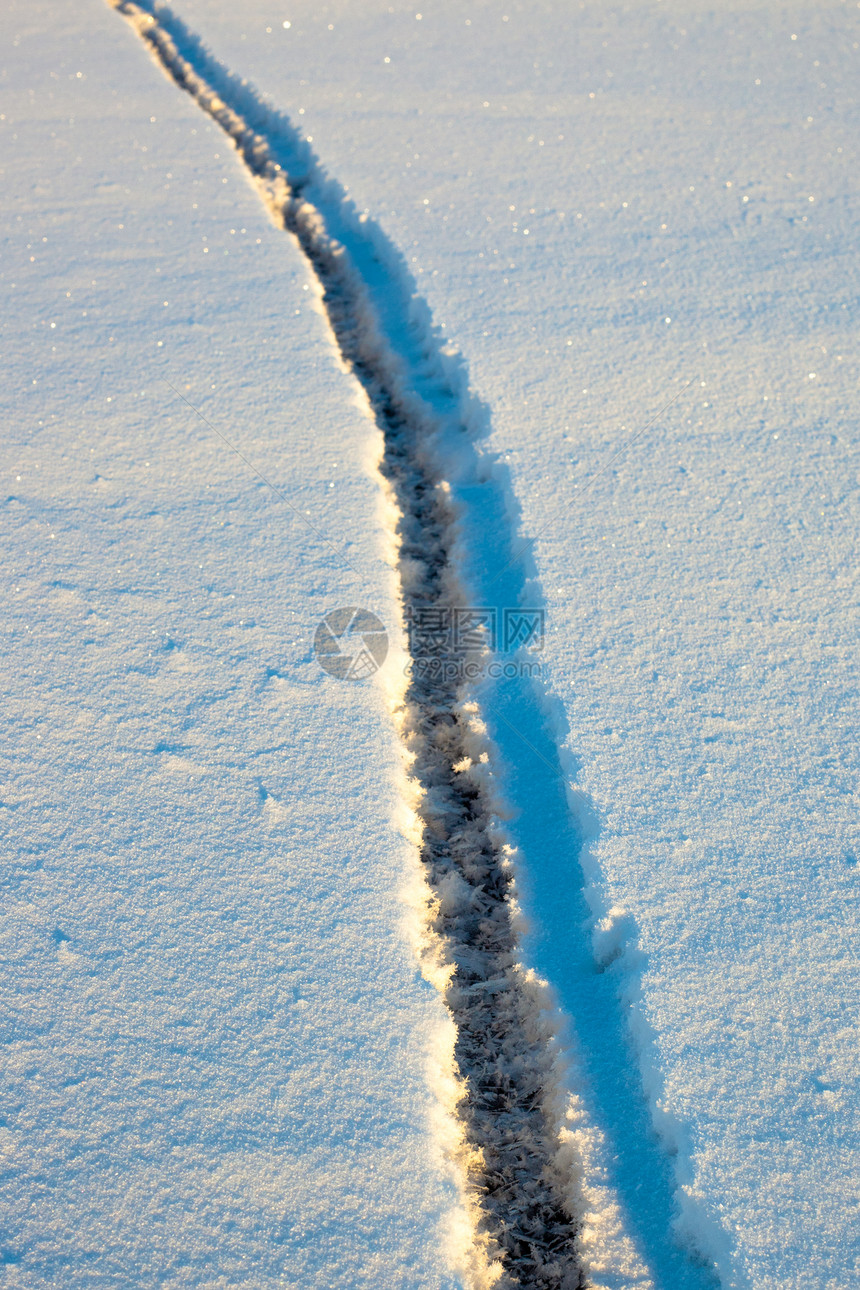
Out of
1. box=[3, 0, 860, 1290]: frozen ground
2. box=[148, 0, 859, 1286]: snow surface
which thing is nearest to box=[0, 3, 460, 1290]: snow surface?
box=[3, 0, 860, 1290]: frozen ground

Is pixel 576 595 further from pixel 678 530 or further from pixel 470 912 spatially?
pixel 470 912

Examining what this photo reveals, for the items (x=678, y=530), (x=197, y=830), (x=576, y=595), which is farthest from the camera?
(x=678, y=530)

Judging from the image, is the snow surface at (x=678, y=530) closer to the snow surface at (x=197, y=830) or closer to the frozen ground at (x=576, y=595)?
the frozen ground at (x=576, y=595)

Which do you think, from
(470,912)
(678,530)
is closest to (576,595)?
(678,530)

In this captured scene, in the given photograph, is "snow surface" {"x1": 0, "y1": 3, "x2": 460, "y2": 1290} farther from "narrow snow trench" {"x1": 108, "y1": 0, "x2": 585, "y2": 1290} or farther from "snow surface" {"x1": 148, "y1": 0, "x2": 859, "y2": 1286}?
"snow surface" {"x1": 148, "y1": 0, "x2": 859, "y2": 1286}

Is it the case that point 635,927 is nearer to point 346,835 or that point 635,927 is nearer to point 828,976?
point 828,976
